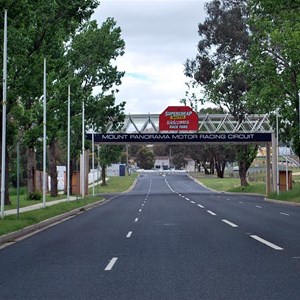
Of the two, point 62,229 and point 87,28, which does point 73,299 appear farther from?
point 87,28

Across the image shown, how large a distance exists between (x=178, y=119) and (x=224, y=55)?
9310 millimetres

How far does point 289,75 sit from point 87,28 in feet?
63.3

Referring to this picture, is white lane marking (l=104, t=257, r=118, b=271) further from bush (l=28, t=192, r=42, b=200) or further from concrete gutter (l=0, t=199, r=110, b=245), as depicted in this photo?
bush (l=28, t=192, r=42, b=200)

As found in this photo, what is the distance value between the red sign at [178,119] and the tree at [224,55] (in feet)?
16.1

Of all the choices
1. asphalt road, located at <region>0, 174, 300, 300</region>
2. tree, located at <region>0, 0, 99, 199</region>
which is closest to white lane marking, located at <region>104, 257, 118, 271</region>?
asphalt road, located at <region>0, 174, 300, 300</region>

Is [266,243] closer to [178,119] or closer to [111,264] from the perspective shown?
[111,264]

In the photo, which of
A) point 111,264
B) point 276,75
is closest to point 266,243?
→ point 111,264

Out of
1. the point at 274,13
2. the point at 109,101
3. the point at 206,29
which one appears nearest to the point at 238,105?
the point at 206,29

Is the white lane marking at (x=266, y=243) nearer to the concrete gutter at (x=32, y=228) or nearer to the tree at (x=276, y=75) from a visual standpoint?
the concrete gutter at (x=32, y=228)

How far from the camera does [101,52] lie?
180 feet

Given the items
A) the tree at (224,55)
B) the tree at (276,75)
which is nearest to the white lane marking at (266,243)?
the tree at (276,75)

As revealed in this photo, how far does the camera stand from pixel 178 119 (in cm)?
6375

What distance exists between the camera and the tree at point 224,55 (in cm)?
6369

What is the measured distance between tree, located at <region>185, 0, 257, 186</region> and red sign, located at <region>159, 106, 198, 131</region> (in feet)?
16.1
